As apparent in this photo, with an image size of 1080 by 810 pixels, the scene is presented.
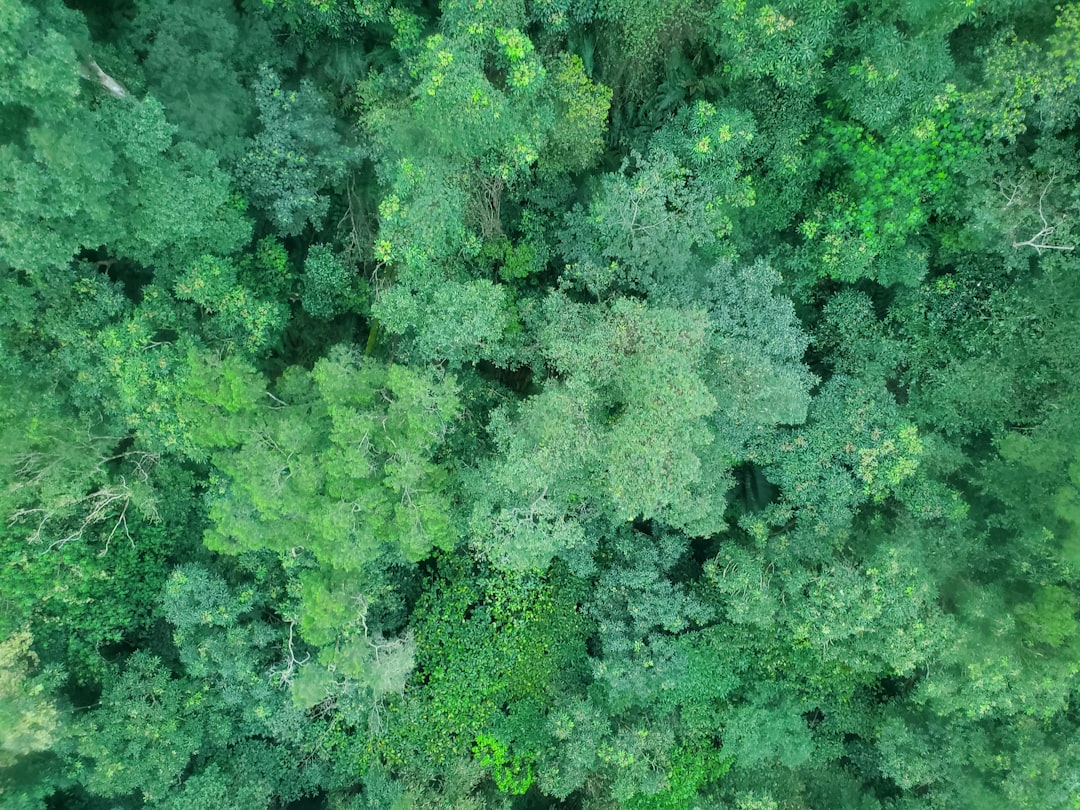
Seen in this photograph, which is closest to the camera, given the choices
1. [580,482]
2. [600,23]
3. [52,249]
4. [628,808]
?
[52,249]

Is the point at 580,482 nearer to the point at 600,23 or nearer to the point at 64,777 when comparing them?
the point at 600,23

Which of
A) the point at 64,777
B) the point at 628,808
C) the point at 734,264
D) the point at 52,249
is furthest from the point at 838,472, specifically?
the point at 64,777

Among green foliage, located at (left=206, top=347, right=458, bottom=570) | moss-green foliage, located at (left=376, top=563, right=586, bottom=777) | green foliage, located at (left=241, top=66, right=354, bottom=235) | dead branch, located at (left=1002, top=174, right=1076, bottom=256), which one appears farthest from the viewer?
moss-green foliage, located at (left=376, top=563, right=586, bottom=777)

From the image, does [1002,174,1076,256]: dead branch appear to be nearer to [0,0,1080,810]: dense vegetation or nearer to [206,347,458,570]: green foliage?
[0,0,1080,810]: dense vegetation

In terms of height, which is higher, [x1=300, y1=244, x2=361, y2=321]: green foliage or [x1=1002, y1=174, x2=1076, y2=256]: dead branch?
[x1=300, y1=244, x2=361, y2=321]: green foliage

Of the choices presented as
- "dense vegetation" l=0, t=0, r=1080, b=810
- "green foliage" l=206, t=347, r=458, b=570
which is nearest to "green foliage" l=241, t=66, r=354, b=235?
"dense vegetation" l=0, t=0, r=1080, b=810

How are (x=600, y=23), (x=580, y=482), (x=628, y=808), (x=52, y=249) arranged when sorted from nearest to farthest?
1. (x=52, y=249)
2. (x=580, y=482)
3. (x=600, y=23)
4. (x=628, y=808)

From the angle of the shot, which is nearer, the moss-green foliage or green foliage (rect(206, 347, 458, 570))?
green foliage (rect(206, 347, 458, 570))

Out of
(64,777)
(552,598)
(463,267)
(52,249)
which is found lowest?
(64,777)

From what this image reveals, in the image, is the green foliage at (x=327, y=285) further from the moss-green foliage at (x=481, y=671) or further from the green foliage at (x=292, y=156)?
the moss-green foliage at (x=481, y=671)
